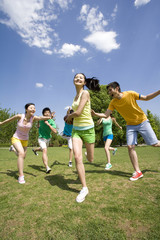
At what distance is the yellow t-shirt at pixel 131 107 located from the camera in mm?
3939

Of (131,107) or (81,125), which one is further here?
(131,107)

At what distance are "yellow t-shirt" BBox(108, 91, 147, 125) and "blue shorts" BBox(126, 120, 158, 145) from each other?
0.12 m

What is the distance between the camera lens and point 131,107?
156 inches

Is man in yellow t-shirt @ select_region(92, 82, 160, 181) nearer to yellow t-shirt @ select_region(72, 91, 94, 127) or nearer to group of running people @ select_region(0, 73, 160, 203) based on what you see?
group of running people @ select_region(0, 73, 160, 203)

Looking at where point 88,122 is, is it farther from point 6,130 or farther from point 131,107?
point 6,130

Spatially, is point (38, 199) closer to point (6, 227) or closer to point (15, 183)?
point (6, 227)

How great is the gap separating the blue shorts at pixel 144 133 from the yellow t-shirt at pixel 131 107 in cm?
12

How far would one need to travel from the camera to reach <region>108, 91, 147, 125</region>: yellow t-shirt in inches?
155

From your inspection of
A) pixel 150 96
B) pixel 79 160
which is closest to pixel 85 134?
pixel 79 160

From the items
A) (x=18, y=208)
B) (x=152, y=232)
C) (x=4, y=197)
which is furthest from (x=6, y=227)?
(x=152, y=232)

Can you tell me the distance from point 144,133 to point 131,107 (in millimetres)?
838

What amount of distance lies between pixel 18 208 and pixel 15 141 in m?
2.17

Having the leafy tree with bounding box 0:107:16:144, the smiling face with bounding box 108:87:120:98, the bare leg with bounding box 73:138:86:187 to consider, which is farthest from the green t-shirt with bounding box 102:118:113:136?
the leafy tree with bounding box 0:107:16:144

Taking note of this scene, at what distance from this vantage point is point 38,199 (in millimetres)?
2793
